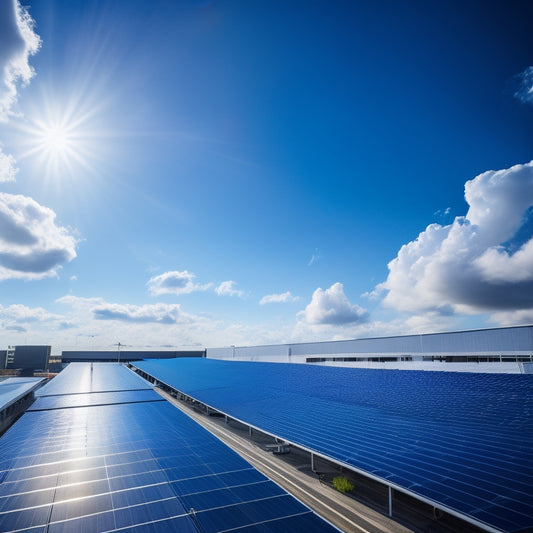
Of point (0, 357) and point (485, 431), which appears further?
point (0, 357)

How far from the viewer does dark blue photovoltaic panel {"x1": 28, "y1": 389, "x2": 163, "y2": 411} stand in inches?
1023

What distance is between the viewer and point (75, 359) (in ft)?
319

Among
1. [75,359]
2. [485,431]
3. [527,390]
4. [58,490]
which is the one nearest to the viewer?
[58,490]

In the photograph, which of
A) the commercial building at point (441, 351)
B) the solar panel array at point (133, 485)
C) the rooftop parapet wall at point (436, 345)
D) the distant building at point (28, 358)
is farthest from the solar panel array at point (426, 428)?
the distant building at point (28, 358)

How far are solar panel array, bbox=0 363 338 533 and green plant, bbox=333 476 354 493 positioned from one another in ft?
16.1

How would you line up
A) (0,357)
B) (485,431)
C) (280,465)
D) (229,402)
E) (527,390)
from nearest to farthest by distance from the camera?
(485,431), (280,465), (527,390), (229,402), (0,357)

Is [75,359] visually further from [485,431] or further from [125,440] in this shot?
[485,431]

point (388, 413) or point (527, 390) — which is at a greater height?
point (527, 390)

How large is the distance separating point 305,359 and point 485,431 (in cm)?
3915

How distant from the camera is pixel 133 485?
10414 millimetres

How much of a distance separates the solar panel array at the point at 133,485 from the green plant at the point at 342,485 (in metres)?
4.90

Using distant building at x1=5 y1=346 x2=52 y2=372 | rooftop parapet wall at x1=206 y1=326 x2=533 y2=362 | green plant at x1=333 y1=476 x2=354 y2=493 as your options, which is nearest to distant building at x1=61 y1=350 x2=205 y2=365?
distant building at x1=5 y1=346 x2=52 y2=372

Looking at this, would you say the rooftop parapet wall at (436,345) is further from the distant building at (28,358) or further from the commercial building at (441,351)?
the distant building at (28,358)

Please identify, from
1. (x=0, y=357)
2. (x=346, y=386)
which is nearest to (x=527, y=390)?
(x=346, y=386)
